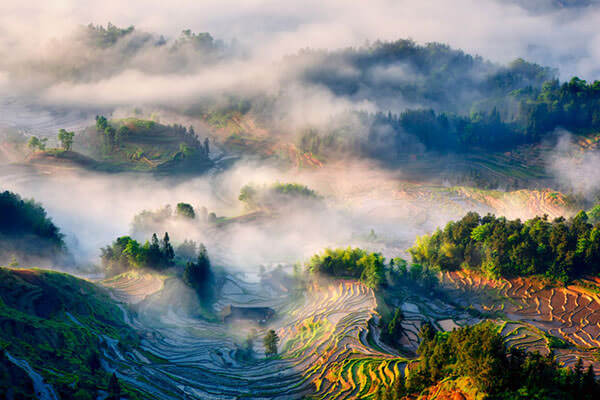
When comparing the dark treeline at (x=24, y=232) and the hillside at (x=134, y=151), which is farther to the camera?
the hillside at (x=134, y=151)

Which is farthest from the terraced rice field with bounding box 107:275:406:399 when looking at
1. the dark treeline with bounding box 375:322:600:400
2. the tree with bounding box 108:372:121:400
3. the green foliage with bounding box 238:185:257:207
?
the green foliage with bounding box 238:185:257:207

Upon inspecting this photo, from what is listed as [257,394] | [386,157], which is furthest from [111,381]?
[386,157]

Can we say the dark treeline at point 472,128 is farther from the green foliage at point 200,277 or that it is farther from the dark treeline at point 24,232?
the dark treeline at point 24,232

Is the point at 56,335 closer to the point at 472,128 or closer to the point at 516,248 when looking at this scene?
the point at 516,248

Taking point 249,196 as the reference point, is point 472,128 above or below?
above

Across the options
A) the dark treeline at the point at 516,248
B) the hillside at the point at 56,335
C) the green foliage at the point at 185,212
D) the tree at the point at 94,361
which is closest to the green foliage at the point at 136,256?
the hillside at the point at 56,335

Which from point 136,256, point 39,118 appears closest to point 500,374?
point 136,256

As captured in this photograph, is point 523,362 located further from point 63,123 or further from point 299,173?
point 63,123
